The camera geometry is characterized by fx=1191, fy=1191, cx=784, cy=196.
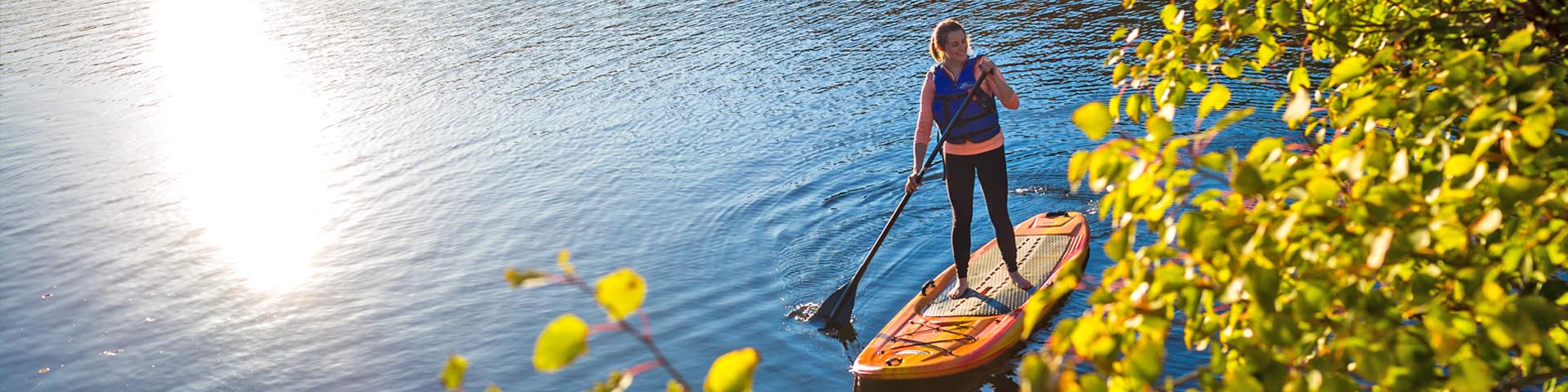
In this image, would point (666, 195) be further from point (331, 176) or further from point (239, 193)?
point (239, 193)

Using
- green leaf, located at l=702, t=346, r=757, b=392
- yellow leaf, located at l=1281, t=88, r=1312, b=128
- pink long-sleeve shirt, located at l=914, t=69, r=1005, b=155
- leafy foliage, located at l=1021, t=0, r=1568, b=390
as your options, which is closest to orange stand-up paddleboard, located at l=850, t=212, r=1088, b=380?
pink long-sleeve shirt, located at l=914, t=69, r=1005, b=155

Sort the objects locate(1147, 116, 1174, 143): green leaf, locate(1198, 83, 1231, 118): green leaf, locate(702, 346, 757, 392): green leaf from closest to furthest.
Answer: locate(702, 346, 757, 392): green leaf, locate(1147, 116, 1174, 143): green leaf, locate(1198, 83, 1231, 118): green leaf

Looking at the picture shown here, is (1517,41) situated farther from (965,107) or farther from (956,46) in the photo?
(965,107)

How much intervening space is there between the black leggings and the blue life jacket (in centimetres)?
16

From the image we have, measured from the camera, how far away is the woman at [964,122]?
7523 millimetres

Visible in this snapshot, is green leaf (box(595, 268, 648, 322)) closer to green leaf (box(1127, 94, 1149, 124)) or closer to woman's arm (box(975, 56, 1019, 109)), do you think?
green leaf (box(1127, 94, 1149, 124))

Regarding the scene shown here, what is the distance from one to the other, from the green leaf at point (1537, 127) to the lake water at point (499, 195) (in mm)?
5906

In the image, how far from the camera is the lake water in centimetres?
1073

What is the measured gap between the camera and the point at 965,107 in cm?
763

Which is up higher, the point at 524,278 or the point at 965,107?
the point at 524,278

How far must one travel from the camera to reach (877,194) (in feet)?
42.3

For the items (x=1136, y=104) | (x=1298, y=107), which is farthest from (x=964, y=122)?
(x=1298, y=107)

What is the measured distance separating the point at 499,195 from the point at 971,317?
832 cm

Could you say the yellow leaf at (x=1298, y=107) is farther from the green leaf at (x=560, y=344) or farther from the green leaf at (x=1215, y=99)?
the green leaf at (x=560, y=344)
